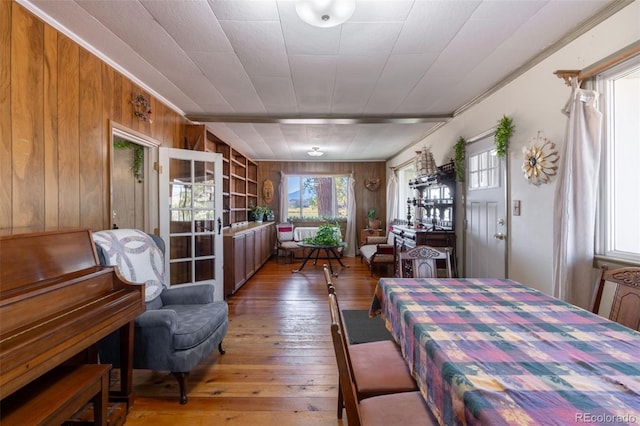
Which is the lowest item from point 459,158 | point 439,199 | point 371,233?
point 371,233

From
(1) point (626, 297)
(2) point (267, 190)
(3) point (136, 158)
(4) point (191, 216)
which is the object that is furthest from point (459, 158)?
(2) point (267, 190)

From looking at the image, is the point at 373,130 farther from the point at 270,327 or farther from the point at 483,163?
the point at 270,327

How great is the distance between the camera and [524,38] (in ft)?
6.95

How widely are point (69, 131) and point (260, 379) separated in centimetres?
A: 230

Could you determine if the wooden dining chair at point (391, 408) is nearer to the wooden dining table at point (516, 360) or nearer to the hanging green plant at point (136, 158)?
the wooden dining table at point (516, 360)

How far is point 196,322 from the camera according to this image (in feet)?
6.59

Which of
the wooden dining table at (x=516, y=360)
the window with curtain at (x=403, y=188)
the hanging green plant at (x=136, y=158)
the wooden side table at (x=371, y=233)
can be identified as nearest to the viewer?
the wooden dining table at (x=516, y=360)

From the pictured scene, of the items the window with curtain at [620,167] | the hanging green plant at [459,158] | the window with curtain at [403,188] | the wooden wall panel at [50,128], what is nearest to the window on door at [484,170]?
the hanging green plant at [459,158]

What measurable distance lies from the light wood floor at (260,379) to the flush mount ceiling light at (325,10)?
238cm

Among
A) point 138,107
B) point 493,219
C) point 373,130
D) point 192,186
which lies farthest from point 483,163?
point 138,107

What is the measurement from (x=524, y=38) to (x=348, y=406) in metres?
2.73

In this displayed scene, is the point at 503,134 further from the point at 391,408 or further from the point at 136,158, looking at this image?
the point at 136,158

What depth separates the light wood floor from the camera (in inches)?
67.6

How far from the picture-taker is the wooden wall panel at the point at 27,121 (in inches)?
65.1
